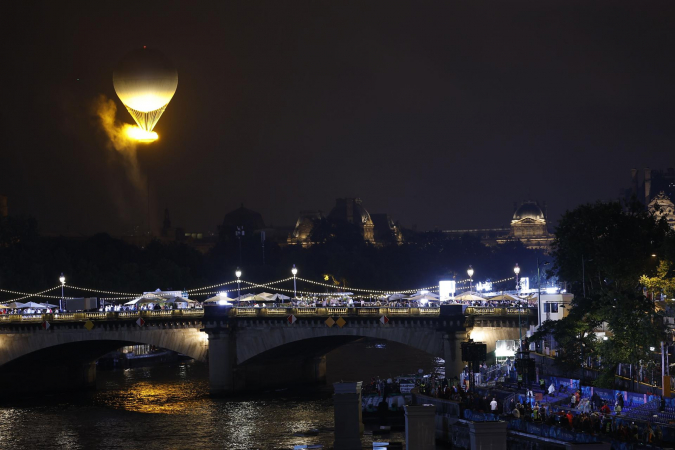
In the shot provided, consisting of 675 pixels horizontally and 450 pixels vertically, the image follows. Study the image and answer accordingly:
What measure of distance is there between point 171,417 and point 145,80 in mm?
22663

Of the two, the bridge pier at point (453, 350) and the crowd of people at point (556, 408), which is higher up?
the bridge pier at point (453, 350)

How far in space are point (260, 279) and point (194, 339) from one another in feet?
262

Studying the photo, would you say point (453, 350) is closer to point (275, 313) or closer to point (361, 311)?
point (361, 311)

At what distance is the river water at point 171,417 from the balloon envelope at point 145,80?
2065 centimetres

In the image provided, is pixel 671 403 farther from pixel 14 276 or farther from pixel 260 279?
pixel 260 279

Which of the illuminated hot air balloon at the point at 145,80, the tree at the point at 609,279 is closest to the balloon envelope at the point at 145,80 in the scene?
the illuminated hot air balloon at the point at 145,80

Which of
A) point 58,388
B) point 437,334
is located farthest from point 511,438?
point 58,388

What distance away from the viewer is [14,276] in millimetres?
125375

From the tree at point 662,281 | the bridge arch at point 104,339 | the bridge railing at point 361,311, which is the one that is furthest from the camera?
the bridge arch at point 104,339

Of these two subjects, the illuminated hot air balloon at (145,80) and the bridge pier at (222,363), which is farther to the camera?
the bridge pier at (222,363)

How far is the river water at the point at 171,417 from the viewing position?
206ft

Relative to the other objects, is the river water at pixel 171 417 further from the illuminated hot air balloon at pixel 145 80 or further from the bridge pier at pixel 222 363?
the illuminated hot air balloon at pixel 145 80

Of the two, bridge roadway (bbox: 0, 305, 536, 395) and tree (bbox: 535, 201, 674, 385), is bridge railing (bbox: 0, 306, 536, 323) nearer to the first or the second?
bridge roadway (bbox: 0, 305, 536, 395)

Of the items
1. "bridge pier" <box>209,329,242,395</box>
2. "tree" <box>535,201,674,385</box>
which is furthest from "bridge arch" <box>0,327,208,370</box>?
"tree" <box>535,201,674,385</box>
